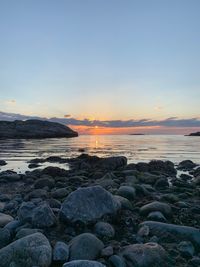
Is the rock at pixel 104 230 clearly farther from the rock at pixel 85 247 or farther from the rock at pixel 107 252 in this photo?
the rock at pixel 107 252

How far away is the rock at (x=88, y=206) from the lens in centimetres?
863

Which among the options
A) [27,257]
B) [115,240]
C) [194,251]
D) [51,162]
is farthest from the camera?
[51,162]

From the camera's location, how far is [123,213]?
31.8ft

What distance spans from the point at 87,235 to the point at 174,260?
6.43 feet

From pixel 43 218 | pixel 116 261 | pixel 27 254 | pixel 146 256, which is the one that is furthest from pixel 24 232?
pixel 146 256

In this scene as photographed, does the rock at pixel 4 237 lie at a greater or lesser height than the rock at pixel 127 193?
lesser

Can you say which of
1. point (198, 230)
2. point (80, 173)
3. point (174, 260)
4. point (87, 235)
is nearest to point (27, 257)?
point (87, 235)

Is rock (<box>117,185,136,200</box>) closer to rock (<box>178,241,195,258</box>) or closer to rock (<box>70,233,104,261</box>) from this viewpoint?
rock (<box>178,241,195,258</box>)

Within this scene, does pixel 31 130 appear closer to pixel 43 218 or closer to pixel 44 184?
pixel 44 184

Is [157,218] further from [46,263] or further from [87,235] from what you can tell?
[46,263]

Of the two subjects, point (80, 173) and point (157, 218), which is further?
point (80, 173)

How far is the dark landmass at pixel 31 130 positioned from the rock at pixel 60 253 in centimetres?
10677

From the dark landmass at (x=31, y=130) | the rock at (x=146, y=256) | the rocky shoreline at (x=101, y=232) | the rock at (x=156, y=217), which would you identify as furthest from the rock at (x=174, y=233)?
the dark landmass at (x=31, y=130)

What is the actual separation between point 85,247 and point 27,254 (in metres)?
1.24
